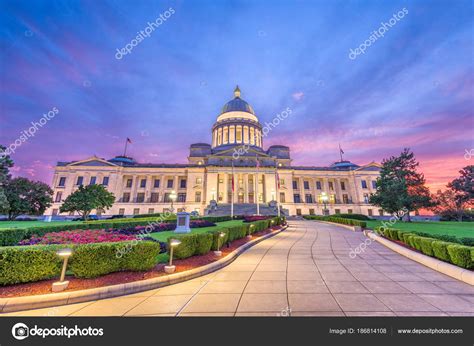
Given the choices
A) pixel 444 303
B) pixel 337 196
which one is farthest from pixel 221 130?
pixel 444 303

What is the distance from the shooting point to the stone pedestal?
1430 centimetres

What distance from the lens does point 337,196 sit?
198 ft

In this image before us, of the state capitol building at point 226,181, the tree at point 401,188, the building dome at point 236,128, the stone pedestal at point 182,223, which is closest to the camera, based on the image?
the stone pedestal at point 182,223

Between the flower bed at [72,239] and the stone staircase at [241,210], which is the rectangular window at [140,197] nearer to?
the stone staircase at [241,210]

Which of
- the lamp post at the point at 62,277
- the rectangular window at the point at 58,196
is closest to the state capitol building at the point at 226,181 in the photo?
the rectangular window at the point at 58,196

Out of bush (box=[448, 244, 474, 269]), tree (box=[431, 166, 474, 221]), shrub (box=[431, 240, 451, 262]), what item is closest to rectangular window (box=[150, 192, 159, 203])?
shrub (box=[431, 240, 451, 262])

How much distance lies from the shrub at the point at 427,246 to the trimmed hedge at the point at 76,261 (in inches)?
459

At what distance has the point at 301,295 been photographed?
4.99 metres

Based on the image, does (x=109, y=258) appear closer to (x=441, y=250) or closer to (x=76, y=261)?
(x=76, y=261)

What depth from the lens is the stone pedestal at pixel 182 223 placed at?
14.3 m

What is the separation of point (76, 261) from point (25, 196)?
138 ft
